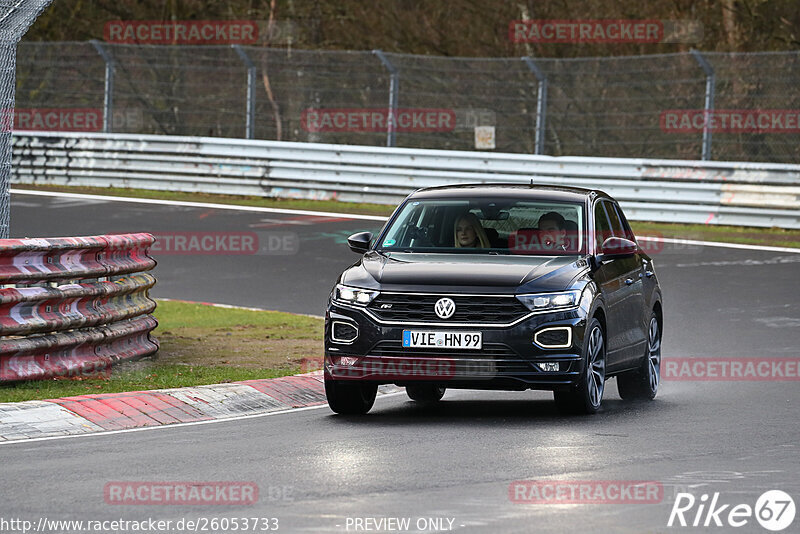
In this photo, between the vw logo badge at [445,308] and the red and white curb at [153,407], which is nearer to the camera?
the red and white curb at [153,407]

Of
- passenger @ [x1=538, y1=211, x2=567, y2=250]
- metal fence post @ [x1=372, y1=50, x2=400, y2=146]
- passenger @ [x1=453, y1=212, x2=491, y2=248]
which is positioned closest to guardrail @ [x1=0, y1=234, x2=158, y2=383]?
passenger @ [x1=453, y1=212, x2=491, y2=248]

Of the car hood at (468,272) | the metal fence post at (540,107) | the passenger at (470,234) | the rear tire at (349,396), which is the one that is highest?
the metal fence post at (540,107)

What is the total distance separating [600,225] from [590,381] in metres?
1.71

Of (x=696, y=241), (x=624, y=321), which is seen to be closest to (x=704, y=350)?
(x=624, y=321)

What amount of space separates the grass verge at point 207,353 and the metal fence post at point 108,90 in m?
13.0

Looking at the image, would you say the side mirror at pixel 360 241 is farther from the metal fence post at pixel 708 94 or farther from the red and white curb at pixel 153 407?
the metal fence post at pixel 708 94

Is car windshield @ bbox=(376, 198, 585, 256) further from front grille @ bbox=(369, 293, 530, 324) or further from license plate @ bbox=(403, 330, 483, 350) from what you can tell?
license plate @ bbox=(403, 330, 483, 350)

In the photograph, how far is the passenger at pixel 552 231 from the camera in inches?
461

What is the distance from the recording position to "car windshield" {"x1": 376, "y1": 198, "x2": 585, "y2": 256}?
11703 mm

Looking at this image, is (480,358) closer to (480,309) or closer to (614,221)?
(480,309)

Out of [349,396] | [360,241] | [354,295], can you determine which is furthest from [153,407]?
[360,241]

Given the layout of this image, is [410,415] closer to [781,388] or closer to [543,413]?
[543,413]

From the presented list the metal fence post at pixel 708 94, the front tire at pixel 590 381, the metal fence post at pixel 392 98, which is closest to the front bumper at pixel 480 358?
the front tire at pixel 590 381

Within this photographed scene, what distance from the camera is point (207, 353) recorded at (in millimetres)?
14156
